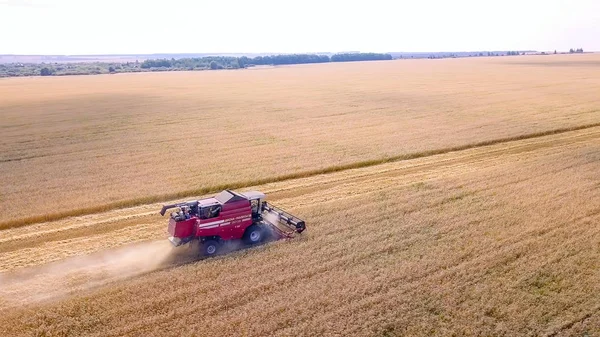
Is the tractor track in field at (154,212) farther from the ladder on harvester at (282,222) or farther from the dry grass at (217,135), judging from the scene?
the ladder on harvester at (282,222)

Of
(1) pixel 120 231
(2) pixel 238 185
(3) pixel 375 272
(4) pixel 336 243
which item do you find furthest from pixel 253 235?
(2) pixel 238 185

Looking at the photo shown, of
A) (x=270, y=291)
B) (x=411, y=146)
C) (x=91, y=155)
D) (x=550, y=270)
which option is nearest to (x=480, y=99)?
(x=411, y=146)

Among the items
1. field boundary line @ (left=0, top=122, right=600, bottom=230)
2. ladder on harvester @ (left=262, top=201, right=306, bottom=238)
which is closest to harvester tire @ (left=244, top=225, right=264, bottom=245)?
ladder on harvester @ (left=262, top=201, right=306, bottom=238)

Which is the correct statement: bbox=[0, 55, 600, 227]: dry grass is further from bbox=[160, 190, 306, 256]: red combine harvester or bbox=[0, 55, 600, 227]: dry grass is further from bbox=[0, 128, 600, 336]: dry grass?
bbox=[160, 190, 306, 256]: red combine harvester

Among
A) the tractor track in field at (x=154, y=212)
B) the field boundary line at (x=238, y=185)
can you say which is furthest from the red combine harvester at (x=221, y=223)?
the field boundary line at (x=238, y=185)

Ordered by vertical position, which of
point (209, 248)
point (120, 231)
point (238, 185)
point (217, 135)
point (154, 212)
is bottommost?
point (120, 231)

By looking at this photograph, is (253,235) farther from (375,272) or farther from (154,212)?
(154,212)

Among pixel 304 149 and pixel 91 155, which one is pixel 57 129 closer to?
pixel 91 155
